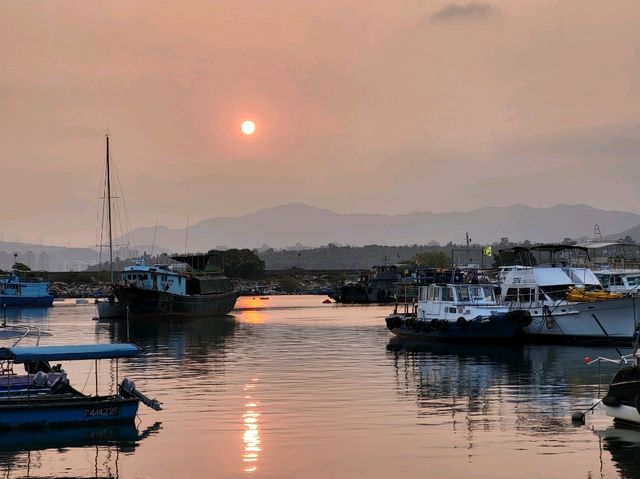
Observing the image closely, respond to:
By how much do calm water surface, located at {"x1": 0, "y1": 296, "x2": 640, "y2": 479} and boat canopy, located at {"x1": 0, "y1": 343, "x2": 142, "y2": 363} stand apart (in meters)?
Answer: 2.50

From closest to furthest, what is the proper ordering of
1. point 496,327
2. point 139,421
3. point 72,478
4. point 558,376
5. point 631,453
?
point 72,478, point 631,453, point 139,421, point 558,376, point 496,327

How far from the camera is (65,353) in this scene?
30438mm

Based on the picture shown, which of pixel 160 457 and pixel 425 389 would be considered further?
pixel 425 389

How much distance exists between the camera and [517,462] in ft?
82.0

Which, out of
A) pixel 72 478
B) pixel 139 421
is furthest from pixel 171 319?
pixel 72 478

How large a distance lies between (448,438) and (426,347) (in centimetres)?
3441

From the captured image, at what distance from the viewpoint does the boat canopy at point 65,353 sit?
30250mm

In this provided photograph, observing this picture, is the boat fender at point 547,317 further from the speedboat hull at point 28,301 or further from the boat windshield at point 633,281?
the speedboat hull at point 28,301

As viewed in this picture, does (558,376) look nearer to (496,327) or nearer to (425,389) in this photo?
(425,389)

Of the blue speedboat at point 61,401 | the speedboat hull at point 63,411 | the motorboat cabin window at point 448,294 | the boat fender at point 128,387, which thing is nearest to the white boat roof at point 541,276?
the motorboat cabin window at point 448,294

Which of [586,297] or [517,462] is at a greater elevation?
[586,297]

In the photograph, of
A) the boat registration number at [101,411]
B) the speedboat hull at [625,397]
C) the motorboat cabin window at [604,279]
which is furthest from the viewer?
the motorboat cabin window at [604,279]

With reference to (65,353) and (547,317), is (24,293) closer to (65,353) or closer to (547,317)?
(547,317)

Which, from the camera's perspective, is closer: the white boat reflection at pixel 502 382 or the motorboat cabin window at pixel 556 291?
the white boat reflection at pixel 502 382
